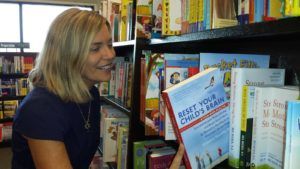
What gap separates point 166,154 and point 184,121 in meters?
0.52

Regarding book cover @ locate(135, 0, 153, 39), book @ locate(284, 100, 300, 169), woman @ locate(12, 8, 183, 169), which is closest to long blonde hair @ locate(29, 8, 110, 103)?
woman @ locate(12, 8, 183, 169)

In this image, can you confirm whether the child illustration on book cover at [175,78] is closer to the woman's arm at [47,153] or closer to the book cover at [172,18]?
the book cover at [172,18]

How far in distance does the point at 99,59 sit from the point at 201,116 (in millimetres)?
630

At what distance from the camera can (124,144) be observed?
1.70 meters

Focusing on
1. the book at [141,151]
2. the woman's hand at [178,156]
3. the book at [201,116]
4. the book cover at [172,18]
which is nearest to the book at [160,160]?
the book at [141,151]

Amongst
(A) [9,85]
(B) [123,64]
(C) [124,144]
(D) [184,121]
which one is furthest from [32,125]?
Result: (A) [9,85]

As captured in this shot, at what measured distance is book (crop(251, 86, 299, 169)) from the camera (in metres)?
0.71

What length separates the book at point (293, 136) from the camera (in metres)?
0.55

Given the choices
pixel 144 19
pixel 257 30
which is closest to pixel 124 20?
pixel 144 19

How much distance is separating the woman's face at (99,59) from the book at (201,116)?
1.89 ft

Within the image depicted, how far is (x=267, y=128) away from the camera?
0.73 meters

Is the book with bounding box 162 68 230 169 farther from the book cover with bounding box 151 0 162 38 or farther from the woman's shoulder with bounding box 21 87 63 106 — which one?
the woman's shoulder with bounding box 21 87 63 106

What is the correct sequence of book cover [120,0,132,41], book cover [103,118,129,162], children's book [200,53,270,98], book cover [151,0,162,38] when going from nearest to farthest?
children's book [200,53,270,98], book cover [151,0,162,38], book cover [120,0,132,41], book cover [103,118,129,162]

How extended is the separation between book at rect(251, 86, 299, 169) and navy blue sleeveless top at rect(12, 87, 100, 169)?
721mm
